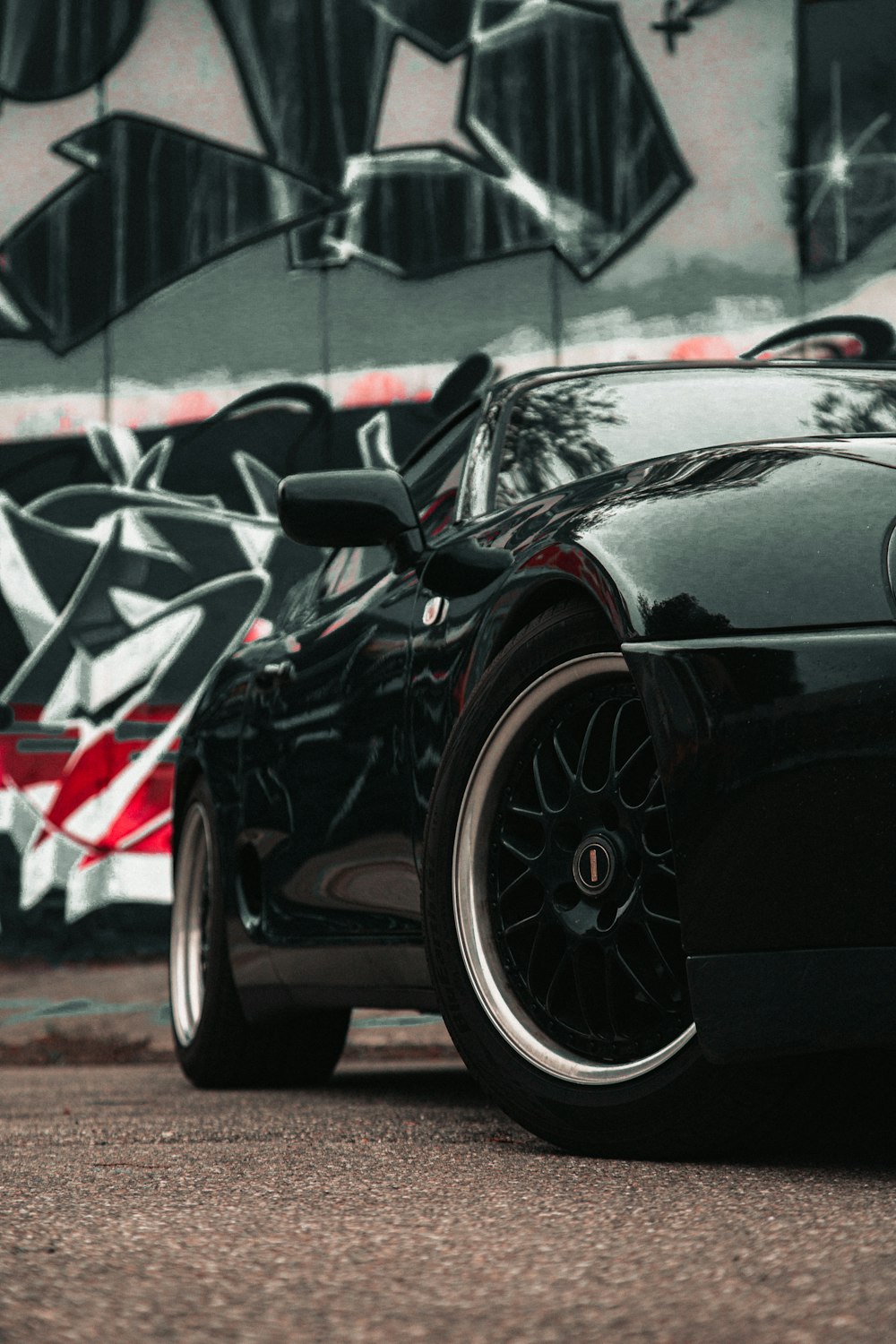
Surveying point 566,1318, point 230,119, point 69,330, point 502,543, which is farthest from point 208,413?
point 566,1318

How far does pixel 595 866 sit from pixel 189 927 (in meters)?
2.49

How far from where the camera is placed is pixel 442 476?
12.9 ft

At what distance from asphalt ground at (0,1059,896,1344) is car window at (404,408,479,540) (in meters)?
1.20

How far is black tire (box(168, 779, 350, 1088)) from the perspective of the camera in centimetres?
450

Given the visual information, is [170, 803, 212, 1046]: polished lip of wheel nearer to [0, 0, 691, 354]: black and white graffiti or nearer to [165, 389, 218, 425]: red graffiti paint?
[165, 389, 218, 425]: red graffiti paint

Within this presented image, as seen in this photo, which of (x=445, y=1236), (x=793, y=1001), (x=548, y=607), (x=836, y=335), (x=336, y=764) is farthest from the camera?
(x=836, y=335)

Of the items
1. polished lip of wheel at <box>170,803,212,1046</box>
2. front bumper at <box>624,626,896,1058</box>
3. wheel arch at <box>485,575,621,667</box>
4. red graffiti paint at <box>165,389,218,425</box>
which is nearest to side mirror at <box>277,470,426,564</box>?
wheel arch at <box>485,575,621,667</box>

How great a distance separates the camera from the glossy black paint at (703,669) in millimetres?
2299

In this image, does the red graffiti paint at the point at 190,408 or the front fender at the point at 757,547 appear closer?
the front fender at the point at 757,547

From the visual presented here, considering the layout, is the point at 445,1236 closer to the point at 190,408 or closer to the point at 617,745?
the point at 617,745

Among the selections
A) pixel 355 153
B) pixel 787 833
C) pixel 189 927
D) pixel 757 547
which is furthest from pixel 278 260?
pixel 787 833


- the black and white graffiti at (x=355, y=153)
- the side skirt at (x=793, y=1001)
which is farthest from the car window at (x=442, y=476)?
the black and white graffiti at (x=355, y=153)

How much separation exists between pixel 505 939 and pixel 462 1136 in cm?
44

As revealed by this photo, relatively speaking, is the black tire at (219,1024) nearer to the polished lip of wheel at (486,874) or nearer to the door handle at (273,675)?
the door handle at (273,675)
